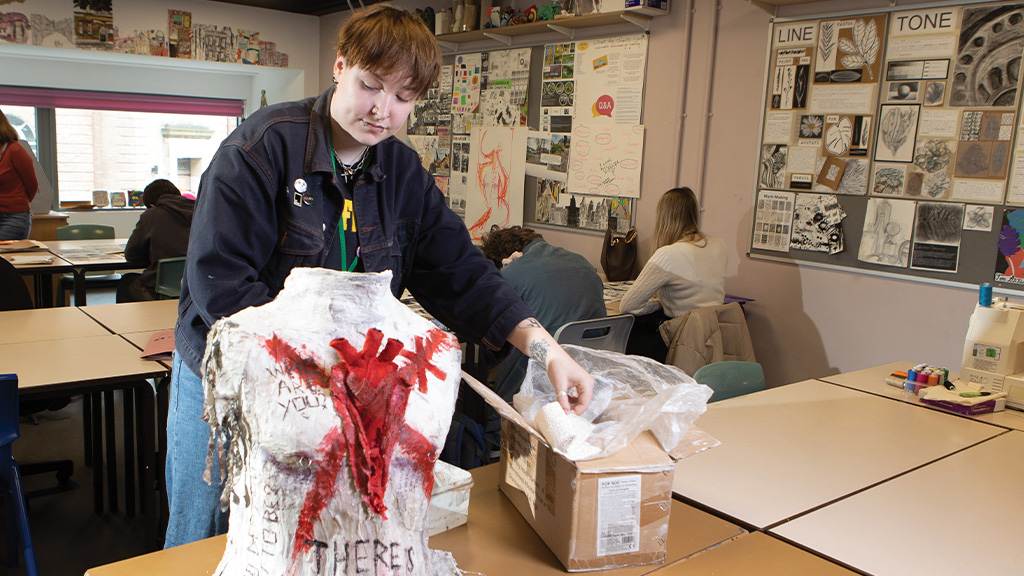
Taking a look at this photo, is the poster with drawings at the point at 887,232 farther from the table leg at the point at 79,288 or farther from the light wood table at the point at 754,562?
the table leg at the point at 79,288

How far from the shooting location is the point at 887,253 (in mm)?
3191

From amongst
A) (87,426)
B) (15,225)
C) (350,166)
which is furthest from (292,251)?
(15,225)

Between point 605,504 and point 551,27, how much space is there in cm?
384

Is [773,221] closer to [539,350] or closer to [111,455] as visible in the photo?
[539,350]

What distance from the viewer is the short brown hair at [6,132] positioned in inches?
177

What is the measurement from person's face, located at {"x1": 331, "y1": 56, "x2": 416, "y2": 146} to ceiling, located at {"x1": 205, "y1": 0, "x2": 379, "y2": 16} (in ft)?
17.9

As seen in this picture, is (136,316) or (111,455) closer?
(111,455)

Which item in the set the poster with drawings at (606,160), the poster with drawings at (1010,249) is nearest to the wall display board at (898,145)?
the poster with drawings at (1010,249)

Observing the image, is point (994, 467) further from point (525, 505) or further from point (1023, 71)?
point (1023, 71)

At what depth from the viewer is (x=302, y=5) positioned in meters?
6.45

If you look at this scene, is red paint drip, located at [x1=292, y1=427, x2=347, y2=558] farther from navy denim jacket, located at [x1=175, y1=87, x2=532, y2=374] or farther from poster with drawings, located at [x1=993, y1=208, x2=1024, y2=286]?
poster with drawings, located at [x1=993, y1=208, x2=1024, y2=286]

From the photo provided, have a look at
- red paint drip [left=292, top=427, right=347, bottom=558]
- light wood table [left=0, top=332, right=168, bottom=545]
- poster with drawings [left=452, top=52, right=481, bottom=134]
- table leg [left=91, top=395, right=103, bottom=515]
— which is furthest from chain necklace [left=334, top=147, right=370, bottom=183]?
poster with drawings [left=452, top=52, right=481, bottom=134]

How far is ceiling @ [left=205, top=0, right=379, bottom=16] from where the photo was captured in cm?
622

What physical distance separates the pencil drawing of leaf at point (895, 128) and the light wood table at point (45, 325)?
125 inches
